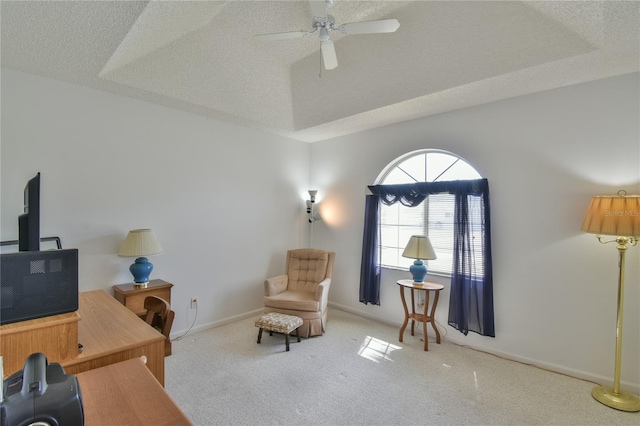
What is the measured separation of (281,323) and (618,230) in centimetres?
305

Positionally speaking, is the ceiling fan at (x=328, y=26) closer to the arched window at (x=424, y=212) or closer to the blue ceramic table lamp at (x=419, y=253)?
the arched window at (x=424, y=212)

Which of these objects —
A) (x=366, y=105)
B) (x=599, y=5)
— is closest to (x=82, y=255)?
(x=366, y=105)

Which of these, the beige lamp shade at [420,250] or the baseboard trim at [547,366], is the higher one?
the beige lamp shade at [420,250]

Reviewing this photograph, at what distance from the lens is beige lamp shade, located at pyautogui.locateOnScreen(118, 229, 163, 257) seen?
9.48 feet

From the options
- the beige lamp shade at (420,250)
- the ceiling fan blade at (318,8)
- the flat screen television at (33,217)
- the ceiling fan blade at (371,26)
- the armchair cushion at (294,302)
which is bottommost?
the armchair cushion at (294,302)

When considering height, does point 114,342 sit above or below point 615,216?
below

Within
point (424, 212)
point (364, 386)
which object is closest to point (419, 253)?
point (424, 212)

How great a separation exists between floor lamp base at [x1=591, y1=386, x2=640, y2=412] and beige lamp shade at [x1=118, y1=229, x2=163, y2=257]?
162 inches

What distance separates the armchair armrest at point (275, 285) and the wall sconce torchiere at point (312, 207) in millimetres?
1189

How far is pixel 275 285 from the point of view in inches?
151

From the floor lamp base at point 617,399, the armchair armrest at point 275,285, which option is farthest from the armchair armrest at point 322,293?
the floor lamp base at point 617,399

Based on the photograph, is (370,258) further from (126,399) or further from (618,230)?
(126,399)

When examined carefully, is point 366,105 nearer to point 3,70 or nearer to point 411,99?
point 411,99

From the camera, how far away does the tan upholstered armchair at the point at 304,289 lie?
11.4ft
